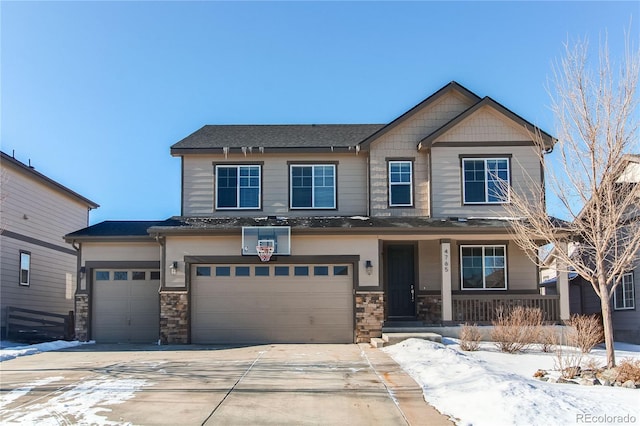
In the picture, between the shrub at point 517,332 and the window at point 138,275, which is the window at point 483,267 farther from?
the window at point 138,275

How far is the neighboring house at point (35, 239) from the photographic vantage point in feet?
67.3

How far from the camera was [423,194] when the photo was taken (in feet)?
62.7

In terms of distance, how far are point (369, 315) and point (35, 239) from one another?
43.0ft

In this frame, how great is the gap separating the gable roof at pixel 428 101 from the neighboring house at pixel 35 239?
10.5m

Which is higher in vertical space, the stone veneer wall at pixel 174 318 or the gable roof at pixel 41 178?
the gable roof at pixel 41 178

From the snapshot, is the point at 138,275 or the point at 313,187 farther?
the point at 313,187

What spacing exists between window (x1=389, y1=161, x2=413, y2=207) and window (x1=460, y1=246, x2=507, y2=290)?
7.52 feet

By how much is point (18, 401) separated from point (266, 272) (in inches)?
365

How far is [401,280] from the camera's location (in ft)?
62.5

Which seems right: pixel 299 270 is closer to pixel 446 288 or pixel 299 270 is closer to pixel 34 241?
pixel 446 288

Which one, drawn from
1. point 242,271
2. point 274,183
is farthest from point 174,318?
point 274,183

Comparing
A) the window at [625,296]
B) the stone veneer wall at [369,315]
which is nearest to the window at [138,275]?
the stone veneer wall at [369,315]

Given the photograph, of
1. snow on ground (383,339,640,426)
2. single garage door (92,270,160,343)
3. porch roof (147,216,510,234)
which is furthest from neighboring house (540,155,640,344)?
single garage door (92,270,160,343)

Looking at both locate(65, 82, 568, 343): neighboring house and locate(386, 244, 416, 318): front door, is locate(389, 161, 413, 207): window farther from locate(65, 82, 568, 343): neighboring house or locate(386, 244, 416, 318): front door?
locate(386, 244, 416, 318): front door
